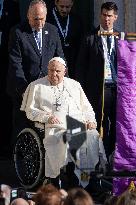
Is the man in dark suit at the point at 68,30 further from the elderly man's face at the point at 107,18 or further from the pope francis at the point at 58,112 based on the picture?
the pope francis at the point at 58,112

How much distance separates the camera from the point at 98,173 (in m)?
6.66

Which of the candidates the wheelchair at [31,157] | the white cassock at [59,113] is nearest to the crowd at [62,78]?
the white cassock at [59,113]

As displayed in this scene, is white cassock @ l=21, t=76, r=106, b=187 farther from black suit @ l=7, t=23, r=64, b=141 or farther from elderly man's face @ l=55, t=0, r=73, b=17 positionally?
elderly man's face @ l=55, t=0, r=73, b=17

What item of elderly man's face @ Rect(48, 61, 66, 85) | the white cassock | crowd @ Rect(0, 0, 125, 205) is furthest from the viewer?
elderly man's face @ Rect(48, 61, 66, 85)

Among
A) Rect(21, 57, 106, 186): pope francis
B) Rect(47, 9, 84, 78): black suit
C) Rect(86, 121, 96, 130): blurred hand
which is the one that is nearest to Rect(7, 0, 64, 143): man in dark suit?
Rect(21, 57, 106, 186): pope francis

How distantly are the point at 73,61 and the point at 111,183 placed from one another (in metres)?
1.88

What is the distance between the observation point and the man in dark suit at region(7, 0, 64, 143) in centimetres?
911

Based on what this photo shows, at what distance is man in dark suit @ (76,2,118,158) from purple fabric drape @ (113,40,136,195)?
1.17 feet

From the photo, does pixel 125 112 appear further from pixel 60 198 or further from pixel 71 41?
pixel 60 198

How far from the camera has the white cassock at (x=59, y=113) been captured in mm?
8555

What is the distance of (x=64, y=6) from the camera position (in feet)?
31.9

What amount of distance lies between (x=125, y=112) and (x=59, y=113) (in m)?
0.75

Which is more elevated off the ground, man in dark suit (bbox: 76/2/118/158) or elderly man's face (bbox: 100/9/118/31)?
elderly man's face (bbox: 100/9/118/31)

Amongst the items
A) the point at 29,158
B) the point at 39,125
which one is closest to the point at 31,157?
the point at 29,158
